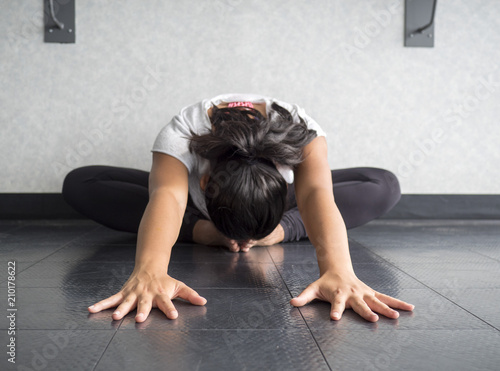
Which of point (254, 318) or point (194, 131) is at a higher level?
point (194, 131)

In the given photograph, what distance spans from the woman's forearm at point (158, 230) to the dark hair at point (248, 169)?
0.09 meters

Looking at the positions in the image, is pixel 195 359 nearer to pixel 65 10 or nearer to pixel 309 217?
pixel 309 217

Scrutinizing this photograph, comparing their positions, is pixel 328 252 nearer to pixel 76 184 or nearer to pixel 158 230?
pixel 158 230

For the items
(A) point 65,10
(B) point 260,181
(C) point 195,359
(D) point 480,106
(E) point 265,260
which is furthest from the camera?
(D) point 480,106

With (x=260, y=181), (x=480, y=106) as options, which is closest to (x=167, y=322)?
(x=260, y=181)

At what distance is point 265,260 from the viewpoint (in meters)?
1.32

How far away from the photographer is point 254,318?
0.79m

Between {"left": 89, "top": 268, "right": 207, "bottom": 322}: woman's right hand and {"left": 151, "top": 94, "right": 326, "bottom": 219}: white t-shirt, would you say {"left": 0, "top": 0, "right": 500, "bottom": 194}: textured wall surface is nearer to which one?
{"left": 151, "top": 94, "right": 326, "bottom": 219}: white t-shirt

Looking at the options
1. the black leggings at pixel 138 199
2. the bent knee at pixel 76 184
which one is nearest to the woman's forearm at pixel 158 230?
the black leggings at pixel 138 199

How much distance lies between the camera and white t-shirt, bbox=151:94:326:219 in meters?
1.12

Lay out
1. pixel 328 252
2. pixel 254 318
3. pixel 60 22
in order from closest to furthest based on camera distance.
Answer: pixel 254 318 → pixel 328 252 → pixel 60 22

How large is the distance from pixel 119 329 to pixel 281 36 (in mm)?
1783

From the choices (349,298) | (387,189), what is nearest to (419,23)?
(387,189)

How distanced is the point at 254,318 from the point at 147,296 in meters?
0.19
